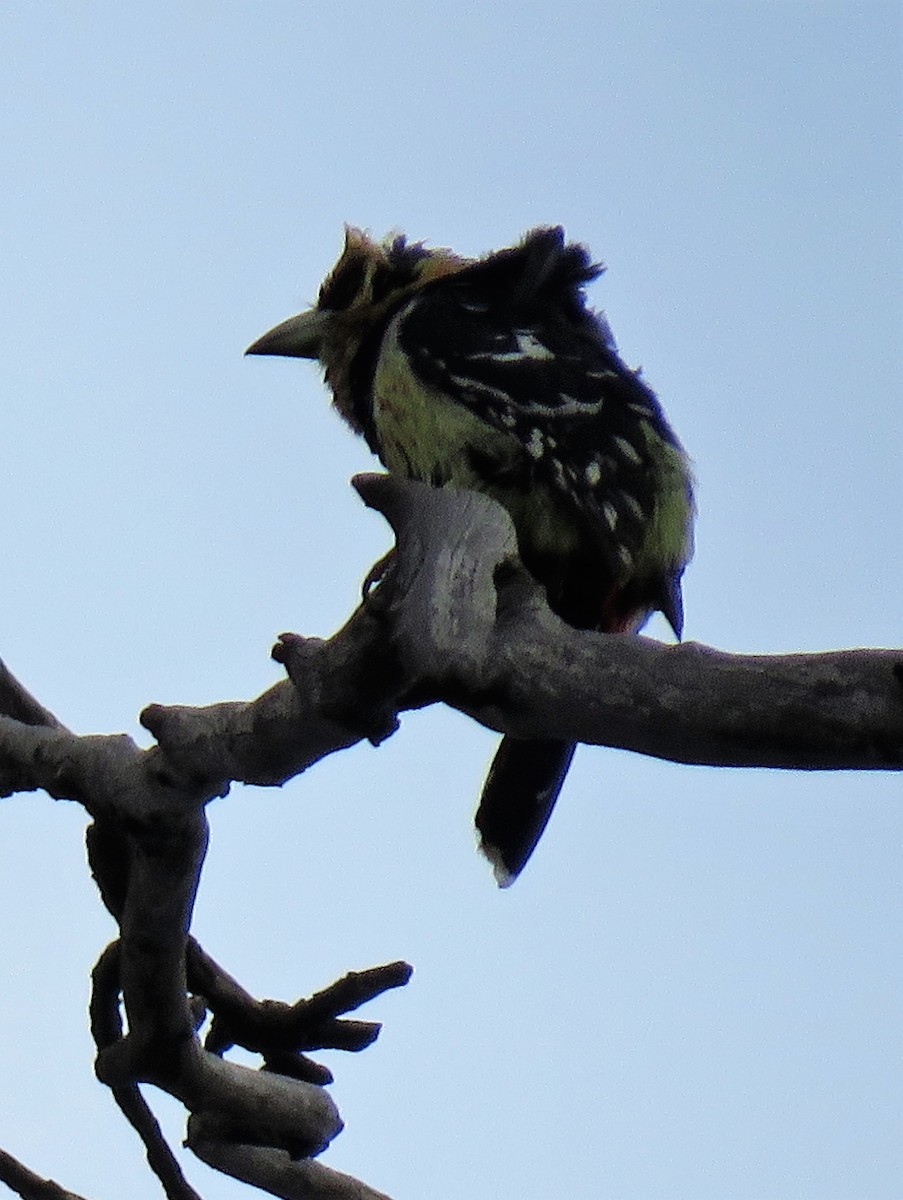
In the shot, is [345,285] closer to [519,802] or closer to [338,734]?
[519,802]

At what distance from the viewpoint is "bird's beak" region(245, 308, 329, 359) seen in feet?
10.00

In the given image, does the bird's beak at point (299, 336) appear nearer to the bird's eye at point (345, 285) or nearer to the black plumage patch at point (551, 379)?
the bird's eye at point (345, 285)

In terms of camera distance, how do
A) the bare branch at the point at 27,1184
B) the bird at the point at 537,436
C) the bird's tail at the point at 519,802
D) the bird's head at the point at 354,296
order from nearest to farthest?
the bare branch at the point at 27,1184 < the bird's tail at the point at 519,802 < the bird at the point at 537,436 < the bird's head at the point at 354,296

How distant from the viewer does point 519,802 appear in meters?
2.27

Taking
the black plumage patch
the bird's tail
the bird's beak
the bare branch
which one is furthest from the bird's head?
the bare branch

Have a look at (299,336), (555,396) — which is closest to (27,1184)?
(555,396)

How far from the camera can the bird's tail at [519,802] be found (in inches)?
89.0

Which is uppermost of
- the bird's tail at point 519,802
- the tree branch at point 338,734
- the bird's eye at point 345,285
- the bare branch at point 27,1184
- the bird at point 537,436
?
the bird's eye at point 345,285

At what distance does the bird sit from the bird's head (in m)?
0.03

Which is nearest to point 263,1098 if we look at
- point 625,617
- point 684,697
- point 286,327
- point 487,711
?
point 487,711

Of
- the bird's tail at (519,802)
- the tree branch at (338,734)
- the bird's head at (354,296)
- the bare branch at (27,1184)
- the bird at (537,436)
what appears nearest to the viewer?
the tree branch at (338,734)

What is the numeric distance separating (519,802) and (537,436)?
1.98 feet

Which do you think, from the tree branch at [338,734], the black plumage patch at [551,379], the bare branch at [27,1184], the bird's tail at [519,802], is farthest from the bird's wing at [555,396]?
the bare branch at [27,1184]

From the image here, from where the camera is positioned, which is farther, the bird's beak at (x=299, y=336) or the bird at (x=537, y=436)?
the bird's beak at (x=299, y=336)
